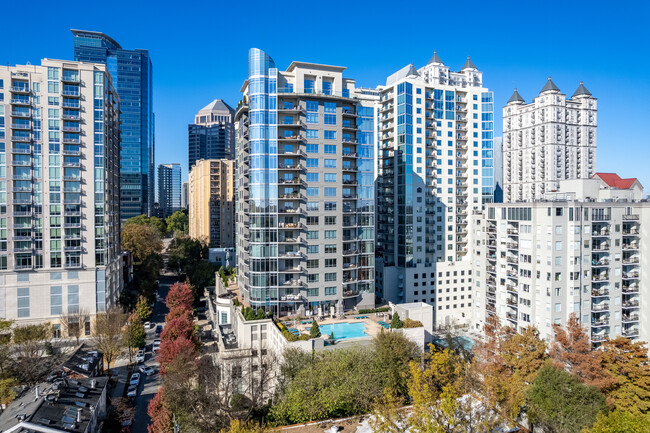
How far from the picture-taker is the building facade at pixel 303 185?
48.6 metres

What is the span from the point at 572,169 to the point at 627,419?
102m

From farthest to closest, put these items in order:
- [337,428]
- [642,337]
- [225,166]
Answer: [225,166]
[642,337]
[337,428]

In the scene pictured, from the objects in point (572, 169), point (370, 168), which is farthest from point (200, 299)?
point (572, 169)

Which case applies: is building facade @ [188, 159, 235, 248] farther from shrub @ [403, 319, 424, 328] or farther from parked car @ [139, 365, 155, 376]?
shrub @ [403, 319, 424, 328]

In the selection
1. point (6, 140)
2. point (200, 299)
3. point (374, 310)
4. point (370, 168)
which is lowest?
point (200, 299)

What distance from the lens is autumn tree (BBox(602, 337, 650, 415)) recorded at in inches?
1262

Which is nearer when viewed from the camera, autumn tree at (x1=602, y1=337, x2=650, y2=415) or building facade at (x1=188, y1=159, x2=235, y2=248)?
autumn tree at (x1=602, y1=337, x2=650, y2=415)

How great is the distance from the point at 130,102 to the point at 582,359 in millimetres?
171654

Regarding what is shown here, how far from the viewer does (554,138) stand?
110 m

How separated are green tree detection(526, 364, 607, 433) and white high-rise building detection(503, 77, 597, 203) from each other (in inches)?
3254

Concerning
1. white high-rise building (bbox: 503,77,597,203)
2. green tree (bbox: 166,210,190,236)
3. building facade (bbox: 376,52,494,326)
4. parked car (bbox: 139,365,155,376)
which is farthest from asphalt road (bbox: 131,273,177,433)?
white high-rise building (bbox: 503,77,597,203)

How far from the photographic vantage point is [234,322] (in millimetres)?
52438

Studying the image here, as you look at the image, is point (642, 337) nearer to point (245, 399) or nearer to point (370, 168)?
point (370, 168)

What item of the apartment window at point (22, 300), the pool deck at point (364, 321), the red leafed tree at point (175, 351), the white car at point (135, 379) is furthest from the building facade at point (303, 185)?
the apartment window at point (22, 300)
